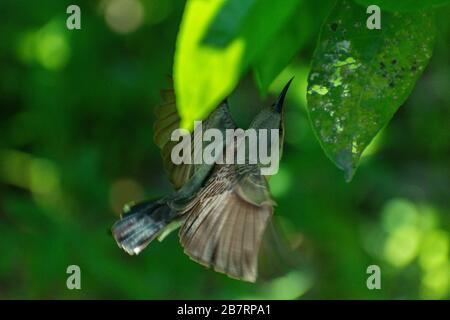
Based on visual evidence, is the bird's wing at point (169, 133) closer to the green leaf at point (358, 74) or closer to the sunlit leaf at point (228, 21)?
the green leaf at point (358, 74)

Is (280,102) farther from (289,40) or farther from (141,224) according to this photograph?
(141,224)

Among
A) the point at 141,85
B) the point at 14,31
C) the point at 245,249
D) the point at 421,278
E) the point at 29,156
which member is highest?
the point at 14,31

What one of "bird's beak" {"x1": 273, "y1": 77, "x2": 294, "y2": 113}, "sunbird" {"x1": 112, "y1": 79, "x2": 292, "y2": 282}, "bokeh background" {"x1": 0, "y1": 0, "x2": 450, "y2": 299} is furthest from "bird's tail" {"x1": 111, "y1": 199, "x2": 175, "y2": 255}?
"bokeh background" {"x1": 0, "y1": 0, "x2": 450, "y2": 299}

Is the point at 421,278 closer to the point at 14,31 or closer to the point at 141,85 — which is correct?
the point at 141,85

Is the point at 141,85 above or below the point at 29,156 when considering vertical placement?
above

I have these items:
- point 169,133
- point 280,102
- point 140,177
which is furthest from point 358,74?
point 140,177

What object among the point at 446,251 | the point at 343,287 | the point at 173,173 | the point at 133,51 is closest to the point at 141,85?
the point at 133,51

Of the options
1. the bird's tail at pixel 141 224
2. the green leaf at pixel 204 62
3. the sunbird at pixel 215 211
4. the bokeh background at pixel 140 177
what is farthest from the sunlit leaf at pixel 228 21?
the bokeh background at pixel 140 177
